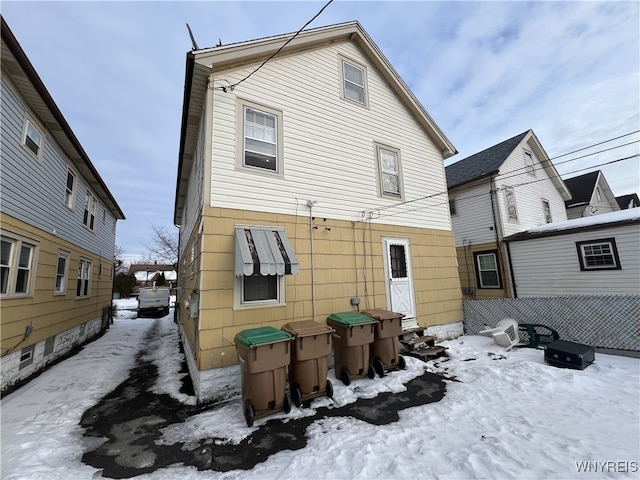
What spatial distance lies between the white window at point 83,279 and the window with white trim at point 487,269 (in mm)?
18266

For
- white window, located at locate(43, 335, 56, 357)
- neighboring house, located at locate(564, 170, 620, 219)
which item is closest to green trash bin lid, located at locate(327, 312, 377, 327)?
white window, located at locate(43, 335, 56, 357)

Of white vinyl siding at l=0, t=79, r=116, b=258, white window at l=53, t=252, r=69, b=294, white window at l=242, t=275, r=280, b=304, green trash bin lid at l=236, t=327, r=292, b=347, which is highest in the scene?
white vinyl siding at l=0, t=79, r=116, b=258

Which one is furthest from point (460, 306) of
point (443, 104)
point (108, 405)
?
point (443, 104)

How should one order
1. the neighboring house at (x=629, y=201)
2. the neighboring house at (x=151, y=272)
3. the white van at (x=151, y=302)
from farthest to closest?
the neighboring house at (x=151, y=272)
the neighboring house at (x=629, y=201)
the white van at (x=151, y=302)

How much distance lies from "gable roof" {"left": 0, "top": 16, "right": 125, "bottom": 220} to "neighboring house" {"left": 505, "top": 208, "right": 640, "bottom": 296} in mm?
17337

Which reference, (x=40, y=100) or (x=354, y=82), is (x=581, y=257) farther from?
(x=40, y=100)

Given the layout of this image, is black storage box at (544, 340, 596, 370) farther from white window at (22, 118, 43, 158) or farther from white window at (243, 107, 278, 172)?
white window at (22, 118, 43, 158)

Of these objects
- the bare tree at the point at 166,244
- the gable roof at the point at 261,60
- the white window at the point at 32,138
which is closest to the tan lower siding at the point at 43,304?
the white window at the point at 32,138

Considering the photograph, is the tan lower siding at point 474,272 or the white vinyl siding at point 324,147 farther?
the tan lower siding at point 474,272

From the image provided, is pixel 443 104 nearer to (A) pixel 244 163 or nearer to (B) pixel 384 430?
(A) pixel 244 163

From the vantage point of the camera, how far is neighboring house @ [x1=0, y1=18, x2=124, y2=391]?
5.75 m

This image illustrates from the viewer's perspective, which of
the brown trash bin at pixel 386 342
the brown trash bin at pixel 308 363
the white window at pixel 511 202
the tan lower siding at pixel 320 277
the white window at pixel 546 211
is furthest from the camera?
the white window at pixel 546 211

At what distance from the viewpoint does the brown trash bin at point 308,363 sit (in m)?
4.60

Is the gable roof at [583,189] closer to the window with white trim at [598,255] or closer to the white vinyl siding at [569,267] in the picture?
the white vinyl siding at [569,267]
